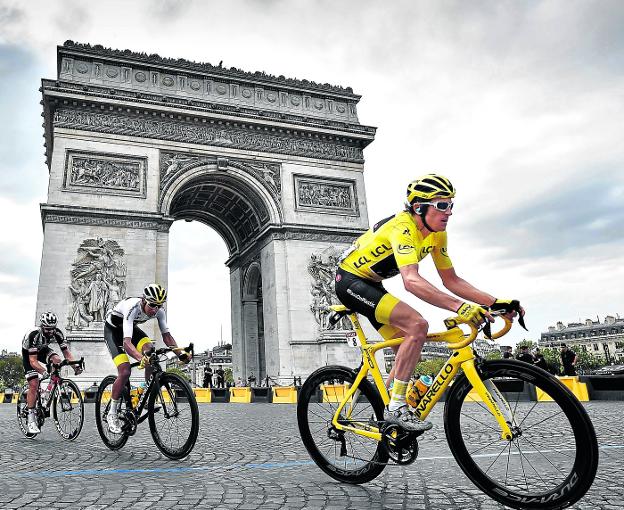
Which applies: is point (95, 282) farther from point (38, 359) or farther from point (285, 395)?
point (38, 359)

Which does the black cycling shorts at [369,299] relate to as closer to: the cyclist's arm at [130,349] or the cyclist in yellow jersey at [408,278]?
the cyclist in yellow jersey at [408,278]

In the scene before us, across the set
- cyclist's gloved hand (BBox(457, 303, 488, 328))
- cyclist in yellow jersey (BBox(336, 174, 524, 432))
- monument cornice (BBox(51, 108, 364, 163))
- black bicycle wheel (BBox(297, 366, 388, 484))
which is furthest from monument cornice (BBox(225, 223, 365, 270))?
cyclist's gloved hand (BBox(457, 303, 488, 328))

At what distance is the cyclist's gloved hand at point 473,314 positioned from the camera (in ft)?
8.44

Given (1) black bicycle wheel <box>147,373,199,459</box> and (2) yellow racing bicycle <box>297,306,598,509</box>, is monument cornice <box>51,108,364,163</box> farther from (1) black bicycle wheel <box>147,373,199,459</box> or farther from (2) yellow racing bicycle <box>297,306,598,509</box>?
(2) yellow racing bicycle <box>297,306,598,509</box>

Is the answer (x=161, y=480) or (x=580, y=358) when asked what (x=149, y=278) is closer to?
(x=161, y=480)

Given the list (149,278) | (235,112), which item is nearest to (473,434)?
(149,278)

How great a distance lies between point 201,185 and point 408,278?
24.2 meters

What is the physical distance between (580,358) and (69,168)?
87652mm

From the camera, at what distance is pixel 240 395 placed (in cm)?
1905

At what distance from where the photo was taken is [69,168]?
72.0ft

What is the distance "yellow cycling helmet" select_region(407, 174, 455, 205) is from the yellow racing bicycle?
79cm

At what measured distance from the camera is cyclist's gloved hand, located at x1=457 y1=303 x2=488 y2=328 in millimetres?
2572

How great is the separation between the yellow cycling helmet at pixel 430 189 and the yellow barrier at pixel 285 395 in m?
15.2

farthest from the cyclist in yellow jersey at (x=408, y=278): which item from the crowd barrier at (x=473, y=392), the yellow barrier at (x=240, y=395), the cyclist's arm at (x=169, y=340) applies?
the yellow barrier at (x=240, y=395)
